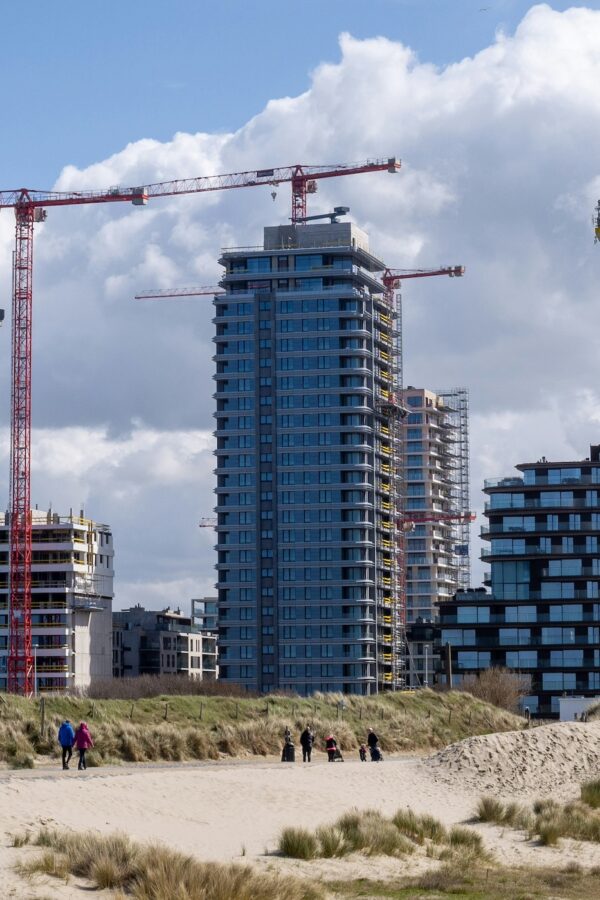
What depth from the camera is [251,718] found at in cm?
8862

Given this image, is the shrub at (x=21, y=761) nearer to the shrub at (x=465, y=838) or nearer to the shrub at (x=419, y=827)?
the shrub at (x=419, y=827)

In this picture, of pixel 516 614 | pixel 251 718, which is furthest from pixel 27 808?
pixel 516 614

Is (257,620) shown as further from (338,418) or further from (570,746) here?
(570,746)

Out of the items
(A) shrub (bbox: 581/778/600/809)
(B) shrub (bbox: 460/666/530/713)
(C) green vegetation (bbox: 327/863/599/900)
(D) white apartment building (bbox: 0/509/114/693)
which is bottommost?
(C) green vegetation (bbox: 327/863/599/900)

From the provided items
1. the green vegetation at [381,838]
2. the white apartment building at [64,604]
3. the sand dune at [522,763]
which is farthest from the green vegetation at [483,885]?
the white apartment building at [64,604]

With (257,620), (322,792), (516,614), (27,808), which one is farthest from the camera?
(257,620)

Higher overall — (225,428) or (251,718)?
(225,428)

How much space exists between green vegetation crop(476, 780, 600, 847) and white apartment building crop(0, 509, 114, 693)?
368ft

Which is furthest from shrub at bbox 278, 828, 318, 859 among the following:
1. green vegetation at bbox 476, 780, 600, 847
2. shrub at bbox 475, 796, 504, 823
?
shrub at bbox 475, 796, 504, 823

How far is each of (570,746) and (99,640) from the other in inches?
4288

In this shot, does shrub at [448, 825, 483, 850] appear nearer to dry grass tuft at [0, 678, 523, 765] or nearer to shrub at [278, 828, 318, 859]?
shrub at [278, 828, 318, 859]

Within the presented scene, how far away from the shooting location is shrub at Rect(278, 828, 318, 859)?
4175 cm

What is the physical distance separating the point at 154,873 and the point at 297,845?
838 centimetres

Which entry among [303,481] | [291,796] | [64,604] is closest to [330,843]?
[291,796]
